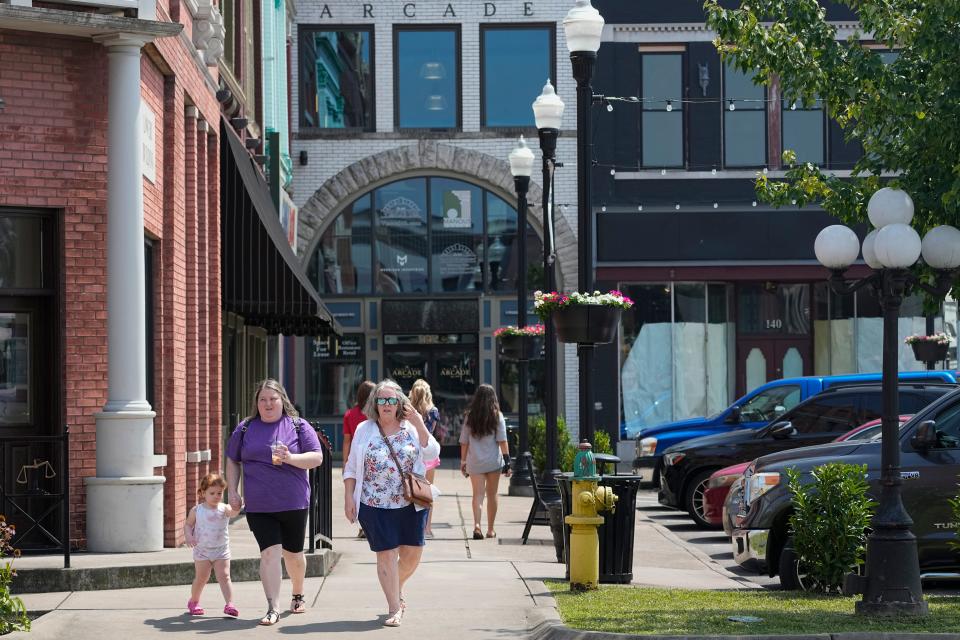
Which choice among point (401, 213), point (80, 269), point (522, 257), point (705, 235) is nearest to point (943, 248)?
point (80, 269)

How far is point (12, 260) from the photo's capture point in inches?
530

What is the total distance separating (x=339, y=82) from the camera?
33.3 m

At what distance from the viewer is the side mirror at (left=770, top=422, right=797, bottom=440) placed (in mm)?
18891

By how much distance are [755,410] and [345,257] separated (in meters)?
12.8

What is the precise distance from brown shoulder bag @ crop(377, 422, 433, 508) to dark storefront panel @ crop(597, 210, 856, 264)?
70.1 ft

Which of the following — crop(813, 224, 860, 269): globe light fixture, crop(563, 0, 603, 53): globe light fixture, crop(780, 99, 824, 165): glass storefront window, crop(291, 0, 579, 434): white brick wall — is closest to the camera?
crop(813, 224, 860, 269): globe light fixture

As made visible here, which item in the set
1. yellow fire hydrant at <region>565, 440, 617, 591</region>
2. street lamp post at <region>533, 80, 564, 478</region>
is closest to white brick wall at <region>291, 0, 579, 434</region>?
street lamp post at <region>533, 80, 564, 478</region>

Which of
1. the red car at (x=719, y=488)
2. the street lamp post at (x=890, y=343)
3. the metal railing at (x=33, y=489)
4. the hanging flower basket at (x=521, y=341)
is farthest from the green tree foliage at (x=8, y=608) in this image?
the hanging flower basket at (x=521, y=341)

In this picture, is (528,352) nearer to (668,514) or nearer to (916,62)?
(668,514)

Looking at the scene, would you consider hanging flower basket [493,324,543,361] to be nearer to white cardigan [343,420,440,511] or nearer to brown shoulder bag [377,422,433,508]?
white cardigan [343,420,440,511]

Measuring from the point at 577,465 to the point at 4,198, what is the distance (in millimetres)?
5370

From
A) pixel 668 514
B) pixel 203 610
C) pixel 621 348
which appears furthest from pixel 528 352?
pixel 203 610

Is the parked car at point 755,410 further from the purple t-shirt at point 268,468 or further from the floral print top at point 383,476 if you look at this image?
the floral print top at point 383,476

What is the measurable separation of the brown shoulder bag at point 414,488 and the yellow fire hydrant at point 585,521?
169 cm
